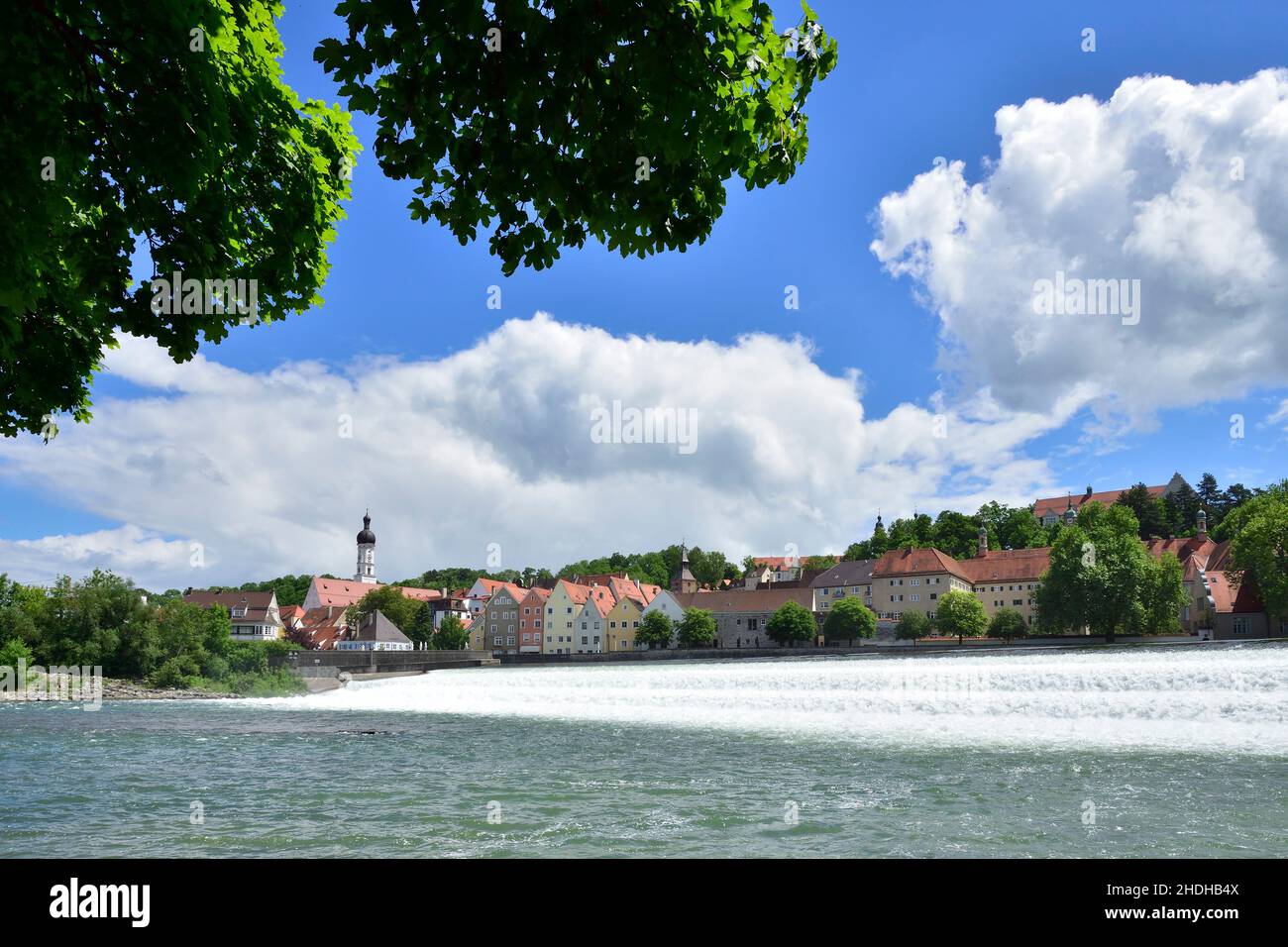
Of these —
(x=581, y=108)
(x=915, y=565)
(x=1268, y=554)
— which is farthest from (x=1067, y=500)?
(x=581, y=108)

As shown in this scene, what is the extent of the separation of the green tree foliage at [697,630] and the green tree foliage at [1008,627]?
28473 millimetres

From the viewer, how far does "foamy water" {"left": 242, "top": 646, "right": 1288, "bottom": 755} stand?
2410cm

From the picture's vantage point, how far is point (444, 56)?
4859mm

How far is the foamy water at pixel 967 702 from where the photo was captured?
79.1 feet

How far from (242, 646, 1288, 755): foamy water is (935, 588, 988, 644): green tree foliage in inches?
1770

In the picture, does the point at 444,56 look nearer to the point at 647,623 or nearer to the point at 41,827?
the point at 41,827

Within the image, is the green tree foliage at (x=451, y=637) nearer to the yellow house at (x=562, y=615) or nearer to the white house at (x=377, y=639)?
the yellow house at (x=562, y=615)

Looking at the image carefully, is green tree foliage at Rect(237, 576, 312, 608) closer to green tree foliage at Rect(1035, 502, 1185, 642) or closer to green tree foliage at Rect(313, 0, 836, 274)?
green tree foliage at Rect(1035, 502, 1185, 642)

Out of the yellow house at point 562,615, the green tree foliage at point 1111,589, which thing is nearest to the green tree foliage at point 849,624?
the green tree foliage at point 1111,589

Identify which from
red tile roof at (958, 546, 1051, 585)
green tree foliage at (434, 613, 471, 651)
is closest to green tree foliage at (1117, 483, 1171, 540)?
red tile roof at (958, 546, 1051, 585)

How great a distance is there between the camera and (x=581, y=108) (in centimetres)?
518

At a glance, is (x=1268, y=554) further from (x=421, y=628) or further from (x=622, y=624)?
(x=421, y=628)

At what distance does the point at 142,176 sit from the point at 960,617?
8693 centimetres
